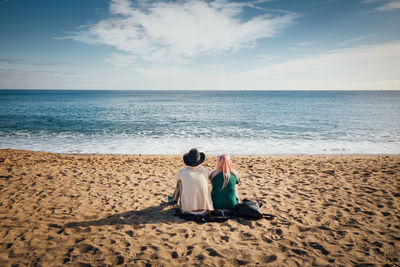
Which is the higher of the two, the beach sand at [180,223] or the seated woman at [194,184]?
the seated woman at [194,184]

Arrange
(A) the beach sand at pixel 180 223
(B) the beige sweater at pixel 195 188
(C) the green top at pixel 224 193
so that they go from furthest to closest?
1. (C) the green top at pixel 224 193
2. (B) the beige sweater at pixel 195 188
3. (A) the beach sand at pixel 180 223

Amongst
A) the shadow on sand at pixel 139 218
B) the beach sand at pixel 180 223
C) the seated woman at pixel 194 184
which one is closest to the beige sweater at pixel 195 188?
the seated woman at pixel 194 184

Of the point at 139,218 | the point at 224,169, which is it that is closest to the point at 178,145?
the point at 139,218

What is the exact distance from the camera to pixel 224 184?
432 centimetres

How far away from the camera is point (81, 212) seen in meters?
4.86

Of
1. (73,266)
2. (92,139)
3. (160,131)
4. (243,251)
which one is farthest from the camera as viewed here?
(160,131)

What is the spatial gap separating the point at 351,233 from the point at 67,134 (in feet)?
65.4

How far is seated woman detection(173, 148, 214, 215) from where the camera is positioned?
4.20 m

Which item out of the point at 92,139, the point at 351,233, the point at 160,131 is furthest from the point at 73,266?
the point at 160,131

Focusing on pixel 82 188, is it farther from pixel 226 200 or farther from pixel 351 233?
pixel 351 233

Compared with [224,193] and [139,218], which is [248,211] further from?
[139,218]

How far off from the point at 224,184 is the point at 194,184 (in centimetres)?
67

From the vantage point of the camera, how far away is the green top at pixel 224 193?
4348mm

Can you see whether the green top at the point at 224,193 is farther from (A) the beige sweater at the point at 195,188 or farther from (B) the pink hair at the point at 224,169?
(A) the beige sweater at the point at 195,188
